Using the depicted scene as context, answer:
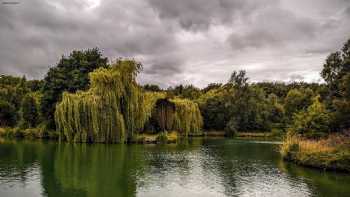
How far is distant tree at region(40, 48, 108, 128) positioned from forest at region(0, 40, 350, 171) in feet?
0.49

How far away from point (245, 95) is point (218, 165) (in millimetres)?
60328

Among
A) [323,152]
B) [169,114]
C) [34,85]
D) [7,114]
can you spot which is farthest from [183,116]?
[34,85]

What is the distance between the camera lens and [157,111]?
62969 mm

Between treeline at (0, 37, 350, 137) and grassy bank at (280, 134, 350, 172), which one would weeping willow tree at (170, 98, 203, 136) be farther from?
grassy bank at (280, 134, 350, 172)

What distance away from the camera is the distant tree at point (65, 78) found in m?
59.0

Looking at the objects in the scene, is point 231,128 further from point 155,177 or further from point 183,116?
point 155,177

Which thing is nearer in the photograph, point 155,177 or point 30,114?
point 155,177

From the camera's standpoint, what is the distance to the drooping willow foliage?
46.3m

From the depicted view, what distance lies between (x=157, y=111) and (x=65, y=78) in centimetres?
1514

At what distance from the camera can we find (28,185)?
20.3 m

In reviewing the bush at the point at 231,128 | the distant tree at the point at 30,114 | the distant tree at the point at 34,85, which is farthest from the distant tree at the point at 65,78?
the distant tree at the point at 34,85

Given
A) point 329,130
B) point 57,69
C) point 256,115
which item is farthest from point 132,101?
point 256,115

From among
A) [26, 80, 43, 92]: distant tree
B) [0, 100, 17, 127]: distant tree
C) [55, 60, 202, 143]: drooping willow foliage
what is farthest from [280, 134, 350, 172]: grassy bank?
[26, 80, 43, 92]: distant tree

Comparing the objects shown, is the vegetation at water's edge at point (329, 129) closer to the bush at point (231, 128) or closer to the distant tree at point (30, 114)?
the distant tree at point (30, 114)
